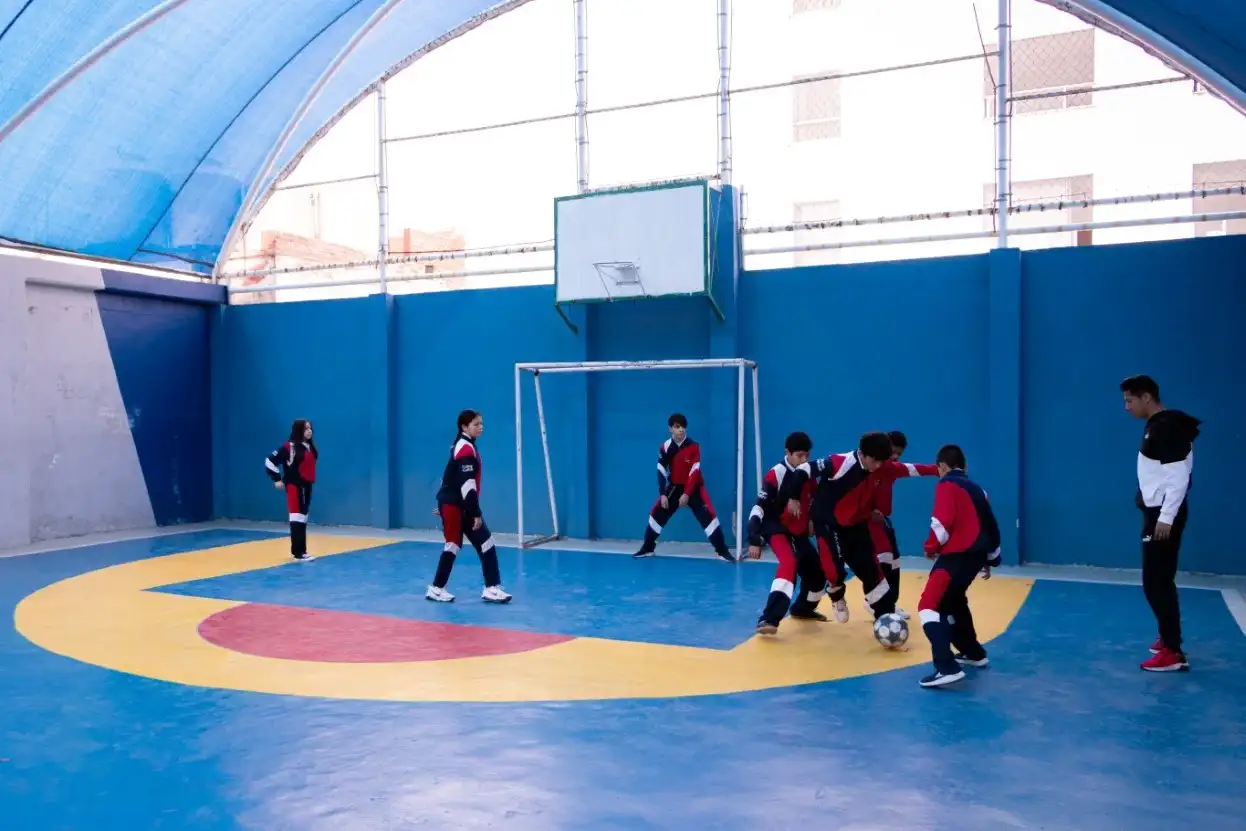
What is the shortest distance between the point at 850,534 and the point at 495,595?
12.0ft

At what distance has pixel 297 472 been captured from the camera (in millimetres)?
13016

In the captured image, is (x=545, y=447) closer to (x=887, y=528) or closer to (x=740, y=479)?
(x=740, y=479)

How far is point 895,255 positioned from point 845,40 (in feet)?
10.3

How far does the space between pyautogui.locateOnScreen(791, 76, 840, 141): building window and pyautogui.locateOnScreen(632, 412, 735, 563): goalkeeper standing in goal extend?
182 inches

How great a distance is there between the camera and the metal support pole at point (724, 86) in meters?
14.4

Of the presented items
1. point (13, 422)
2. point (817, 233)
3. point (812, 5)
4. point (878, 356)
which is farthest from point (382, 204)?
point (878, 356)

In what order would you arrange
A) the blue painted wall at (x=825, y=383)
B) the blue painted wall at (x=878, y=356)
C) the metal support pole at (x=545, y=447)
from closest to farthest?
the blue painted wall at (x=825, y=383)
the blue painted wall at (x=878, y=356)
the metal support pole at (x=545, y=447)

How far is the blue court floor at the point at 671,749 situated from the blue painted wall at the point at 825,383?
357 cm

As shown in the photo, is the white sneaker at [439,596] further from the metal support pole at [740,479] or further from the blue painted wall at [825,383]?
the blue painted wall at [825,383]

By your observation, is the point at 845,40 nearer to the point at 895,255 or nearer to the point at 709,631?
the point at 895,255

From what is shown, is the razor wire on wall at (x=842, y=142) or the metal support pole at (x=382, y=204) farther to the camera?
the metal support pole at (x=382, y=204)

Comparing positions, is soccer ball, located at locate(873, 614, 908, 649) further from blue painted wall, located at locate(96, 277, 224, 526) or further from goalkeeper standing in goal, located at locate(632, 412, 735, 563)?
blue painted wall, located at locate(96, 277, 224, 526)

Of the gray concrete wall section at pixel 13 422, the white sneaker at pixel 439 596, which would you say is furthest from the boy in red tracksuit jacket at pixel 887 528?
the gray concrete wall section at pixel 13 422

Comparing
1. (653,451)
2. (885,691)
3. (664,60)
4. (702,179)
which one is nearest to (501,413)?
(653,451)
